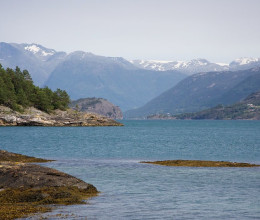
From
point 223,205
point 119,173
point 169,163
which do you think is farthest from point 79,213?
point 169,163

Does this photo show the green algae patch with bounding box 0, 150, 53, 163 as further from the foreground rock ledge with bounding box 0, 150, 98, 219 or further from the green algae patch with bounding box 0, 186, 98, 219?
the green algae patch with bounding box 0, 186, 98, 219

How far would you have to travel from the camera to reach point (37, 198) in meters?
42.5

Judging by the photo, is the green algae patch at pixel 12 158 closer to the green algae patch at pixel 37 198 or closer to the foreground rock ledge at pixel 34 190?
the foreground rock ledge at pixel 34 190

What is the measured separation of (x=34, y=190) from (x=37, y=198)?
6.35 feet

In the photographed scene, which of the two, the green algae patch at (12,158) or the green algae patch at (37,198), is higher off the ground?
the green algae patch at (12,158)

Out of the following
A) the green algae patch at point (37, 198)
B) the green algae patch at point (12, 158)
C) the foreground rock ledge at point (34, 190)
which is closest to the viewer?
the green algae patch at point (37, 198)

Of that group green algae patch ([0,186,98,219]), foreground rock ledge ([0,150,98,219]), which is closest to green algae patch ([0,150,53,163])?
foreground rock ledge ([0,150,98,219])

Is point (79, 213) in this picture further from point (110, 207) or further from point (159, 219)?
point (159, 219)

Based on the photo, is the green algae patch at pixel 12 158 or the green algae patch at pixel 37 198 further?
the green algae patch at pixel 12 158

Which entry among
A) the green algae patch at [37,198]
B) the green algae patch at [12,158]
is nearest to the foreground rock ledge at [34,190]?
the green algae patch at [37,198]

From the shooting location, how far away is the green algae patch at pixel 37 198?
38688mm

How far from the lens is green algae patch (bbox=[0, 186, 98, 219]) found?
38688 millimetres

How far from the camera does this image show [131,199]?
4462 cm

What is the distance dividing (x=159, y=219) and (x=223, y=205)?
26.2 feet
